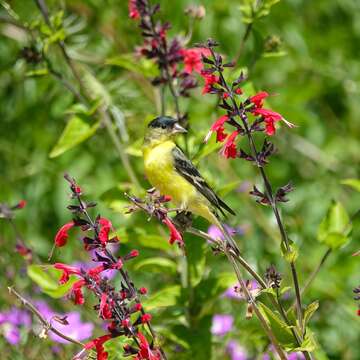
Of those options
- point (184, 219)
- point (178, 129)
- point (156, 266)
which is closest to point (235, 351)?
point (156, 266)

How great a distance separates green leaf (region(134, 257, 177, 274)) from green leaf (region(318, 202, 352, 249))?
1.62 feet

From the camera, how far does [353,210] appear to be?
361 cm

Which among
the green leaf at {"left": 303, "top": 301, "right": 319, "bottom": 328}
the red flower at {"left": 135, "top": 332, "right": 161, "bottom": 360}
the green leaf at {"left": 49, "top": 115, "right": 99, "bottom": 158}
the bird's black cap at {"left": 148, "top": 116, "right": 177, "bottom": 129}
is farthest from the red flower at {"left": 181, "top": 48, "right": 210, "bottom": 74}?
the red flower at {"left": 135, "top": 332, "right": 161, "bottom": 360}

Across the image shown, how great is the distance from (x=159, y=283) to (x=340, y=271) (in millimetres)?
775

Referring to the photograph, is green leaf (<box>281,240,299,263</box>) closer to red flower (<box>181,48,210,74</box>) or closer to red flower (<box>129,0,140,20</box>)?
red flower (<box>181,48,210,74</box>)

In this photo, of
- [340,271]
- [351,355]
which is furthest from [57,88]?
[351,355]

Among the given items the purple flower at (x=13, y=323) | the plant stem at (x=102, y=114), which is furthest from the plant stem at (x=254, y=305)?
the purple flower at (x=13, y=323)

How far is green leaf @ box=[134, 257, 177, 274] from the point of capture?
7.07 ft

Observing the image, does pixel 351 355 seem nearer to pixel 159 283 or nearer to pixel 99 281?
pixel 159 283

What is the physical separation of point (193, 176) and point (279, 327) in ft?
2.01

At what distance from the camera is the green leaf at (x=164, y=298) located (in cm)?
198

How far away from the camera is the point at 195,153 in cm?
221

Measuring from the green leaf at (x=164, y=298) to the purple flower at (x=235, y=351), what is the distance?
46 cm

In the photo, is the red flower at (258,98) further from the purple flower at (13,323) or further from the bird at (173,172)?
the purple flower at (13,323)
